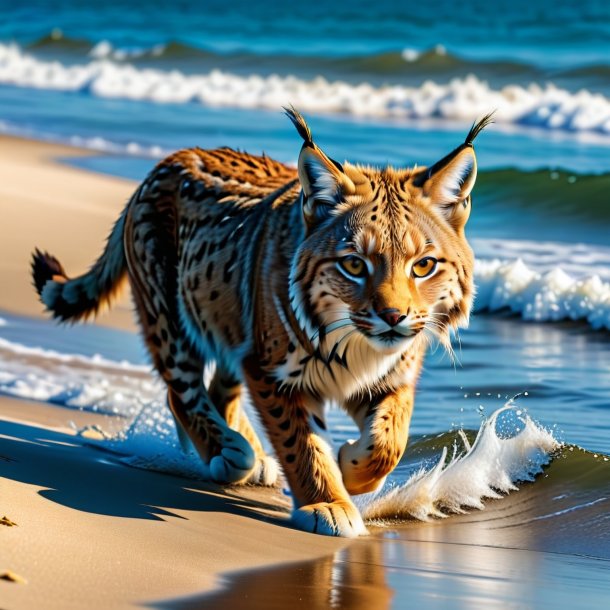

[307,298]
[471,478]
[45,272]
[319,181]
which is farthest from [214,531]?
[45,272]

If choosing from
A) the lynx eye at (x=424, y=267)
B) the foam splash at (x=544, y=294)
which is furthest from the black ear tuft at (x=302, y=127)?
the foam splash at (x=544, y=294)

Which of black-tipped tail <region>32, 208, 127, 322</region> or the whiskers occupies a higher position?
black-tipped tail <region>32, 208, 127, 322</region>

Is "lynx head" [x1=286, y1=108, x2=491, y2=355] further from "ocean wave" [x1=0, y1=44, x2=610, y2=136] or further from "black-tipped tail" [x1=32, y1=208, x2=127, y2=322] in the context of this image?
"ocean wave" [x1=0, y1=44, x2=610, y2=136]

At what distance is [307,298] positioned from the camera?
5312 mm

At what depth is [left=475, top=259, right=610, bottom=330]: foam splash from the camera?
9.89m

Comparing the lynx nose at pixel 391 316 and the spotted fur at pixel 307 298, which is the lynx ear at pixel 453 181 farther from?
the lynx nose at pixel 391 316

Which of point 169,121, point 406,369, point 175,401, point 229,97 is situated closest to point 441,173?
point 406,369

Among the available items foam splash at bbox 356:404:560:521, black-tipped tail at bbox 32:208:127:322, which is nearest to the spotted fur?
foam splash at bbox 356:404:560:521

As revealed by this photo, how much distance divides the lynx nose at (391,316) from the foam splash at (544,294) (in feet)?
16.0

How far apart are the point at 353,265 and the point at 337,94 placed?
20861mm

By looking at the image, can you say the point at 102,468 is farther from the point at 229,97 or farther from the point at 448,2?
the point at 448,2

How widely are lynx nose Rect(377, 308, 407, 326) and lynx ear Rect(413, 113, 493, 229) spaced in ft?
1.75

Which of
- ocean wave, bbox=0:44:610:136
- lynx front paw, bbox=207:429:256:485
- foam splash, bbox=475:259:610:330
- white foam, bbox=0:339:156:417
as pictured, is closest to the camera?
lynx front paw, bbox=207:429:256:485

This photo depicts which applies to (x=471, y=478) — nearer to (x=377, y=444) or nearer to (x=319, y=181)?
(x=377, y=444)
